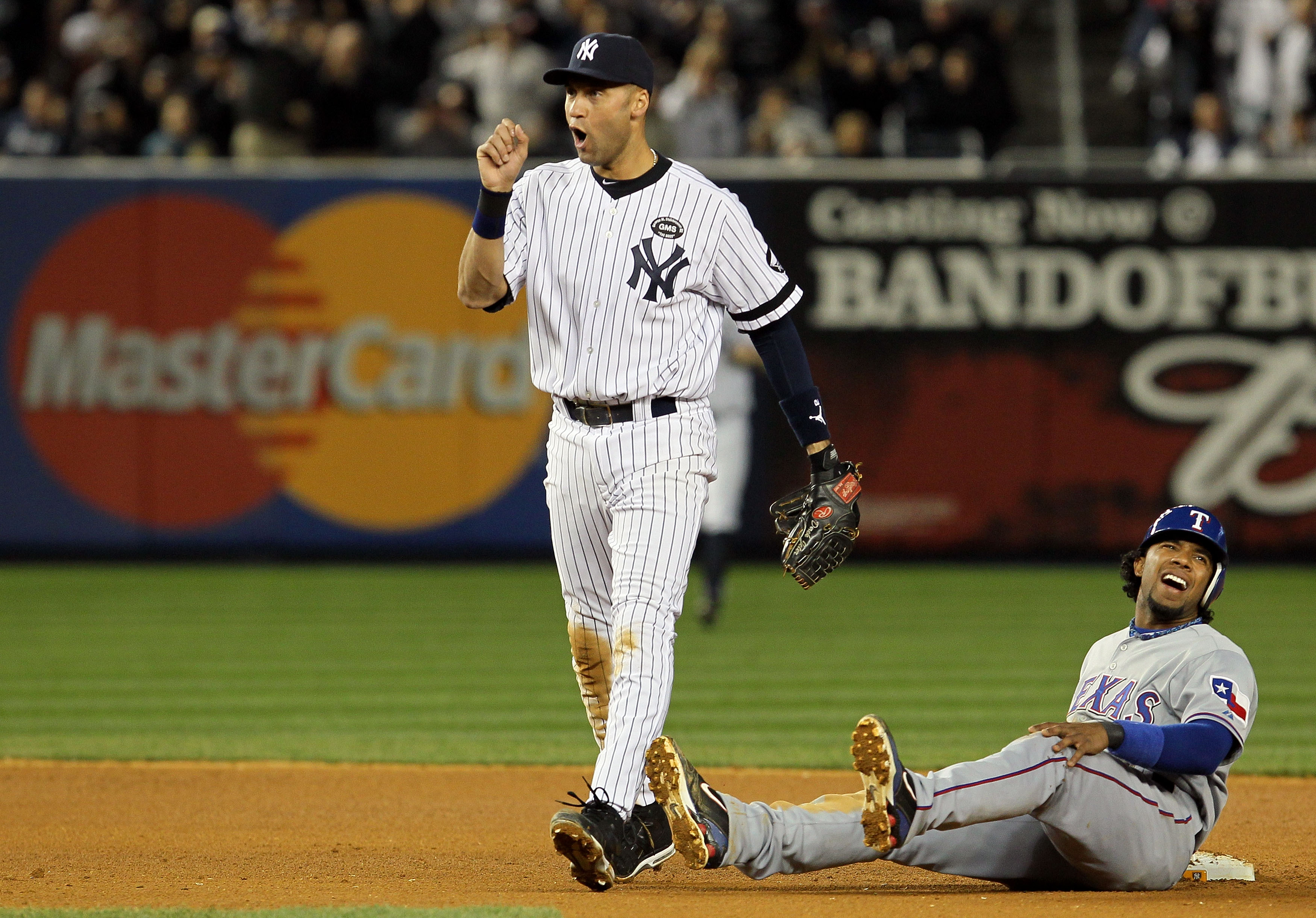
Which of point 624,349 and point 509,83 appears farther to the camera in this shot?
point 509,83

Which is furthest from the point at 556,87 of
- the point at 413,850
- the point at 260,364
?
the point at 413,850

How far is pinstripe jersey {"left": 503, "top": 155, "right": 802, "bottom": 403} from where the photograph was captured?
4781 mm

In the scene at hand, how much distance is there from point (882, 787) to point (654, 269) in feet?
4.81

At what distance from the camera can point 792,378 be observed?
5043mm

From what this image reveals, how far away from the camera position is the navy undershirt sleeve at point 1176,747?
4.48 metres

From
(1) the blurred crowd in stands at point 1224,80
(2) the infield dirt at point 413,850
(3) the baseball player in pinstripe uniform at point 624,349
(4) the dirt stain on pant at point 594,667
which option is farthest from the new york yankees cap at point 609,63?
(1) the blurred crowd in stands at point 1224,80

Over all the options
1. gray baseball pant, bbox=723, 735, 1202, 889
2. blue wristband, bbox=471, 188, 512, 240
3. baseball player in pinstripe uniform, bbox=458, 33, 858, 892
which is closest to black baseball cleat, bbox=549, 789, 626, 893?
baseball player in pinstripe uniform, bbox=458, 33, 858, 892

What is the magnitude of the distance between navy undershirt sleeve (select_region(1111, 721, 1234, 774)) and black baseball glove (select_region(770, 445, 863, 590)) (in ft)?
2.86

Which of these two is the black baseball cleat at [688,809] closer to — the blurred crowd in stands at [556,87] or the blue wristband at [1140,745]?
the blue wristband at [1140,745]

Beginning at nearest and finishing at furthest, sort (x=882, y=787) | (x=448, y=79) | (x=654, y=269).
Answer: (x=882, y=787) < (x=654, y=269) < (x=448, y=79)

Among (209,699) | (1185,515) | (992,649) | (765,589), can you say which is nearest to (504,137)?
(1185,515)

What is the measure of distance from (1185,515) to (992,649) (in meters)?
5.98

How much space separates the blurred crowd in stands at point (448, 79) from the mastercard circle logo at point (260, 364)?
90 cm

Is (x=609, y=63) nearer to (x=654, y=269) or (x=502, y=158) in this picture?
(x=502, y=158)
